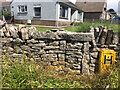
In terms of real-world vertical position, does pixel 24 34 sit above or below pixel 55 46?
above

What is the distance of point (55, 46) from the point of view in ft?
13.2

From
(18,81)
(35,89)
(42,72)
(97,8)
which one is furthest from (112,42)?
(97,8)

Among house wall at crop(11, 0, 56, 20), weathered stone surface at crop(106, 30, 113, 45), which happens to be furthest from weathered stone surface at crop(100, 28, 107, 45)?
house wall at crop(11, 0, 56, 20)

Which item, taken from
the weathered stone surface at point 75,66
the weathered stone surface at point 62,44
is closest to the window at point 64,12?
the weathered stone surface at point 62,44

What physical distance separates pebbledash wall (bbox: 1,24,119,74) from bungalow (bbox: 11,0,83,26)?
10.1 m

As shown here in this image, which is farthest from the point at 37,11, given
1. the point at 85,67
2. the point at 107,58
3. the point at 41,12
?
the point at 107,58

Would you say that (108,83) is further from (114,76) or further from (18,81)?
(18,81)

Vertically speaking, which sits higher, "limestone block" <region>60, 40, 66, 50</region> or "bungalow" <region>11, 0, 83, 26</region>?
"bungalow" <region>11, 0, 83, 26</region>

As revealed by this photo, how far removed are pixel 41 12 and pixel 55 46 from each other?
443 inches

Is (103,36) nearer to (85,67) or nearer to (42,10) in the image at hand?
(85,67)

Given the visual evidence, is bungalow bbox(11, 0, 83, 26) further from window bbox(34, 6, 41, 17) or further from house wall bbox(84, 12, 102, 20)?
house wall bbox(84, 12, 102, 20)

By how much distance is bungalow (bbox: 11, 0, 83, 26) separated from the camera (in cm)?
1380

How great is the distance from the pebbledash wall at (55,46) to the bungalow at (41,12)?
33.0 ft

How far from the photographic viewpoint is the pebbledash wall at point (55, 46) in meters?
3.92
